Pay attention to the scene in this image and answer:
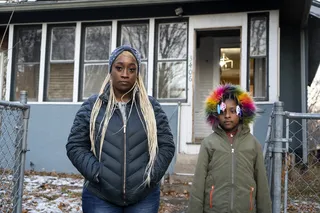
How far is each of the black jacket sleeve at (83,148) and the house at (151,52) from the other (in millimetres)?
5174

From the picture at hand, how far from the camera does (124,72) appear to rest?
2.35 meters

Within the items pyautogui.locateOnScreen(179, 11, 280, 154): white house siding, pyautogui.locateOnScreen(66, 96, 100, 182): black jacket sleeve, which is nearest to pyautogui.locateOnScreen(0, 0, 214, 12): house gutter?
pyautogui.locateOnScreen(179, 11, 280, 154): white house siding

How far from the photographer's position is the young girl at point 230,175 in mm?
2713

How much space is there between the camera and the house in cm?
748

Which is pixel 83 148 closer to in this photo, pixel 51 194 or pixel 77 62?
pixel 51 194

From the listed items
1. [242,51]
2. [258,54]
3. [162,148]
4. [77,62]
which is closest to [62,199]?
[162,148]

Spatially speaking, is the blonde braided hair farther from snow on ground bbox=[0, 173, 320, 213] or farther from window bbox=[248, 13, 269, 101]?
window bbox=[248, 13, 269, 101]

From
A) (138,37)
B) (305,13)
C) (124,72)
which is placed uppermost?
(305,13)

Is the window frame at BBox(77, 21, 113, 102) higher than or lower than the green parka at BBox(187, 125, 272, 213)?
higher

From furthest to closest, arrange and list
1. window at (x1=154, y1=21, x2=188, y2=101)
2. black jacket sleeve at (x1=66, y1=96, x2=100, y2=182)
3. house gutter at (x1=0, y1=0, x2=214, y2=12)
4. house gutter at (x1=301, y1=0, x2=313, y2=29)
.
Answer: window at (x1=154, y1=21, x2=188, y2=101) → house gutter at (x1=0, y1=0, x2=214, y2=12) → house gutter at (x1=301, y1=0, x2=313, y2=29) → black jacket sleeve at (x1=66, y1=96, x2=100, y2=182)

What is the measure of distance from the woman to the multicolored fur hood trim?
733mm

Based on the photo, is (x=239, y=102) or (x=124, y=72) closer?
(x=124, y=72)

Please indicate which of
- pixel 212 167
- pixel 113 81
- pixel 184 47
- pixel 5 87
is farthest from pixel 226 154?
pixel 5 87

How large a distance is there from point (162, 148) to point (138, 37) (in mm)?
6252
